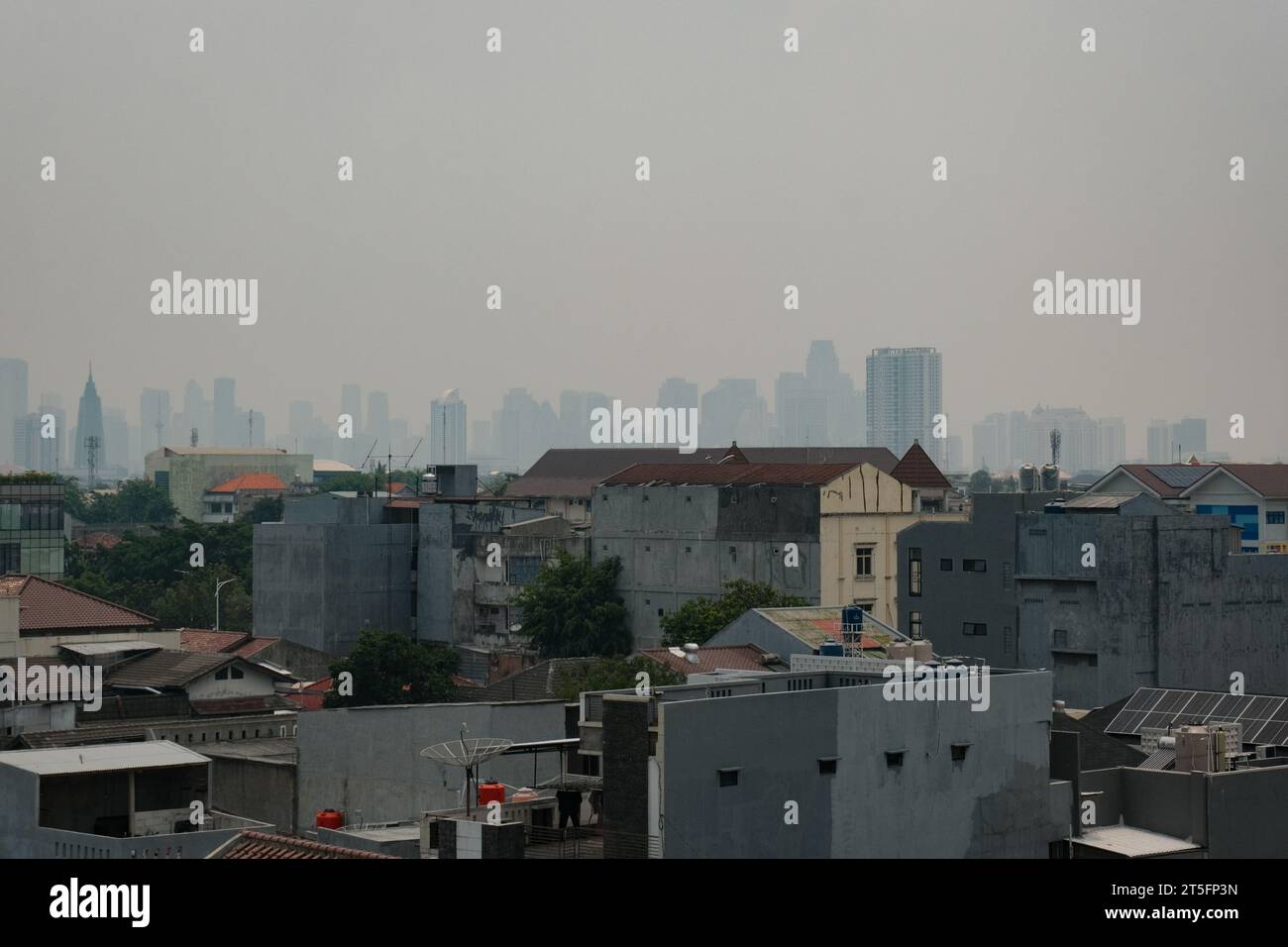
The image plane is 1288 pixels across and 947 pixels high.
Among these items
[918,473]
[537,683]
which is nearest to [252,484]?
[918,473]

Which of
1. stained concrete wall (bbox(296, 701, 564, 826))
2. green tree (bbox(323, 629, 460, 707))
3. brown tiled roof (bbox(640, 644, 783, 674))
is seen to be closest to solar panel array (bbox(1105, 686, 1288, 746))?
brown tiled roof (bbox(640, 644, 783, 674))

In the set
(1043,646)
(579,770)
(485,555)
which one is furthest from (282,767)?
(485,555)

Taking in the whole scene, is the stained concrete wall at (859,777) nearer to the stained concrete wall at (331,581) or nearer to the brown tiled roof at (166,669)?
the brown tiled roof at (166,669)

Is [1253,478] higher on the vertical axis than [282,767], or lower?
higher

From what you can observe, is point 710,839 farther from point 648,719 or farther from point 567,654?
point 567,654

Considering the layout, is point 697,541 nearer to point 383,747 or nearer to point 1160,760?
point 383,747

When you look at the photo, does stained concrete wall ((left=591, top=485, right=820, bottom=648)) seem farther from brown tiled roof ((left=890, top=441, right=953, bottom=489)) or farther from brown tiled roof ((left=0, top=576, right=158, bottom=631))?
brown tiled roof ((left=0, top=576, right=158, bottom=631))
